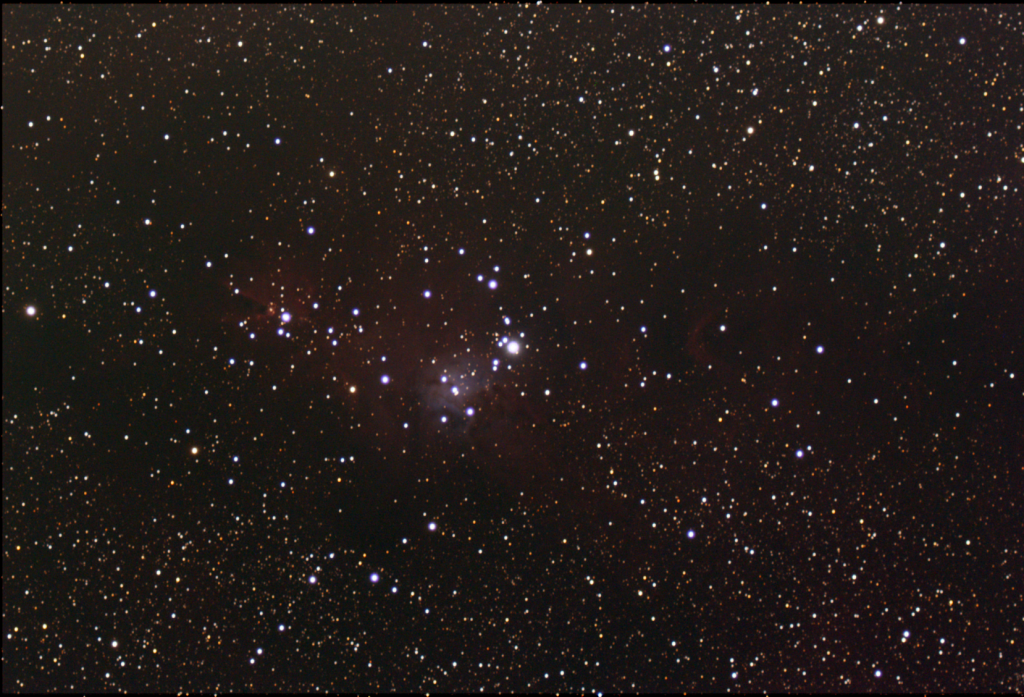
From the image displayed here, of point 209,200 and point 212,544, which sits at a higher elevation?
point 209,200

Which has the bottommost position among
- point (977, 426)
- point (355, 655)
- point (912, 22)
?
point (355, 655)

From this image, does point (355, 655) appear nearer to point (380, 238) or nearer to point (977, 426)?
point (380, 238)

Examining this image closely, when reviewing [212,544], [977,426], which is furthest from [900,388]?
[212,544]

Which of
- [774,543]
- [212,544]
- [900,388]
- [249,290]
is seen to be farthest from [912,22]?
[212,544]

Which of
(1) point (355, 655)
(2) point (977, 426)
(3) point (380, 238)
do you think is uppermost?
(3) point (380, 238)

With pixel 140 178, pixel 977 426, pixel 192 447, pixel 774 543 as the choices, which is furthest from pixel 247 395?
pixel 977 426

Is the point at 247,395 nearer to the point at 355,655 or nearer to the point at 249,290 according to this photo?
the point at 249,290

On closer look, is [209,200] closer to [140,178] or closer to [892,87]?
[140,178]

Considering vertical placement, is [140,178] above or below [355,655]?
above
